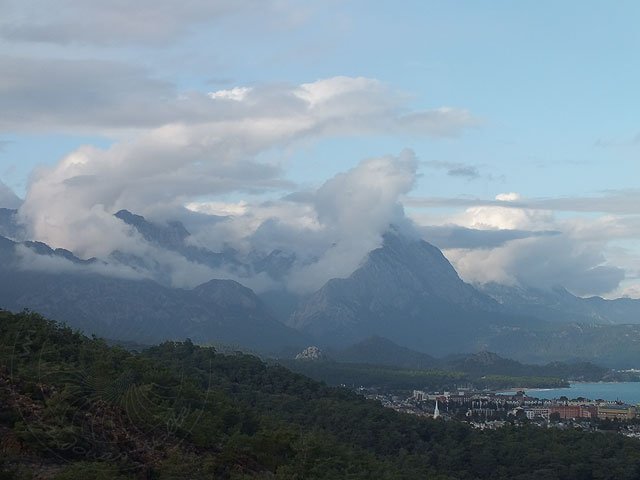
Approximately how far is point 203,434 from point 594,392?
148843 mm

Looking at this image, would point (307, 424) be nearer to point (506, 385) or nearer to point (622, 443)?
point (622, 443)

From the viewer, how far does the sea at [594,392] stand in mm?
151000

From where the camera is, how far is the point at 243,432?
38406 millimetres

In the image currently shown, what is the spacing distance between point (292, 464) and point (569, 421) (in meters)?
57.9

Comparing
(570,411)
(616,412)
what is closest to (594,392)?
(616,412)

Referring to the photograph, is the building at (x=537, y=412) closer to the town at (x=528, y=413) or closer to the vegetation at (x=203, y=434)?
the town at (x=528, y=413)

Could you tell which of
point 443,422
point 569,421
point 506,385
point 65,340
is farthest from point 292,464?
point 506,385

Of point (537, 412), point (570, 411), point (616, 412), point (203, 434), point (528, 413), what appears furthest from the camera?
point (616, 412)

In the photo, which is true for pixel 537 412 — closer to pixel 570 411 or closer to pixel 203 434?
pixel 570 411

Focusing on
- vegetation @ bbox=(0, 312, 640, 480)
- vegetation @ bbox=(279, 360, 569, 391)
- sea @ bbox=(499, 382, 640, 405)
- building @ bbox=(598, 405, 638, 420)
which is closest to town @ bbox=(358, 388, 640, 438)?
building @ bbox=(598, 405, 638, 420)

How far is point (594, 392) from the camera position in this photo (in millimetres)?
171375

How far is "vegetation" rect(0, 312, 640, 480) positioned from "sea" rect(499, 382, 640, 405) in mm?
91679

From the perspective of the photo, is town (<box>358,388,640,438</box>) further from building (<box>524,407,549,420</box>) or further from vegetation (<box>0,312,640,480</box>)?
vegetation (<box>0,312,640,480</box>)

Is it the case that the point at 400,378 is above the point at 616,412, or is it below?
above
